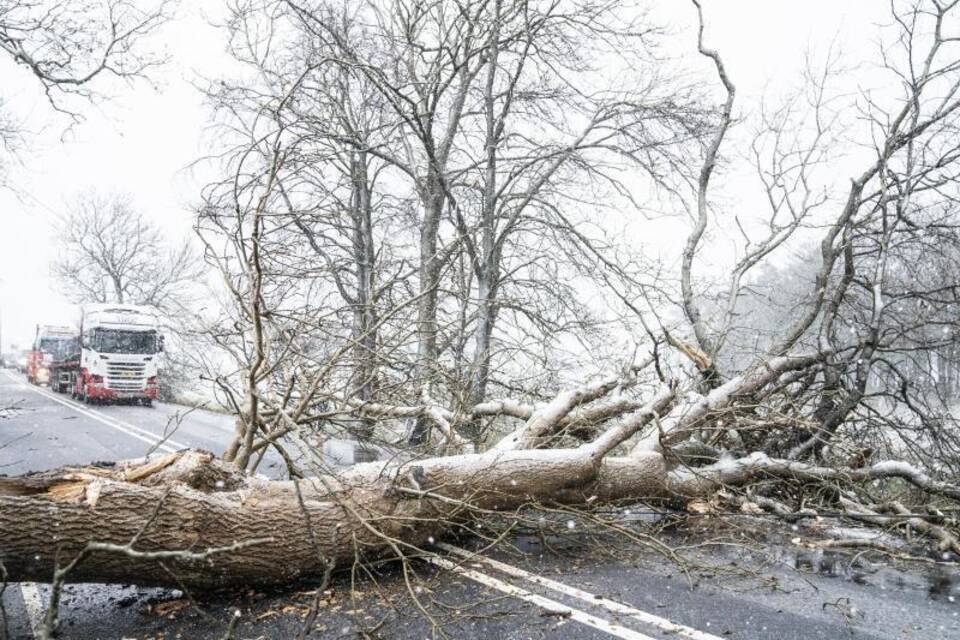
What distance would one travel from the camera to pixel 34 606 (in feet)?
11.3

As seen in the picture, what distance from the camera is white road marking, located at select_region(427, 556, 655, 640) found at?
9.73 ft

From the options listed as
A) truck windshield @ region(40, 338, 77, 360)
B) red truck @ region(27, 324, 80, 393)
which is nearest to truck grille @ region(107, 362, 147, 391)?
red truck @ region(27, 324, 80, 393)

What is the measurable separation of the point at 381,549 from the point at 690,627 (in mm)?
1875

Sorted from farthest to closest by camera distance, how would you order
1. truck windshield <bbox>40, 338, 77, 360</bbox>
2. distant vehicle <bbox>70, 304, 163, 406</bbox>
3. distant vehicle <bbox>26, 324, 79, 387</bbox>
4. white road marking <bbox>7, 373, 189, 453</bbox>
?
1. truck windshield <bbox>40, 338, 77, 360</bbox>
2. distant vehicle <bbox>26, 324, 79, 387</bbox>
3. distant vehicle <bbox>70, 304, 163, 406</bbox>
4. white road marking <bbox>7, 373, 189, 453</bbox>

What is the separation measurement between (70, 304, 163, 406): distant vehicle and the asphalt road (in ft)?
51.7

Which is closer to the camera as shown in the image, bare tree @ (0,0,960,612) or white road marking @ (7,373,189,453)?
bare tree @ (0,0,960,612)

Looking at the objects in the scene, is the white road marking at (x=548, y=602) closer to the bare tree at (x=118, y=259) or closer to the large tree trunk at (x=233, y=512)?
the large tree trunk at (x=233, y=512)

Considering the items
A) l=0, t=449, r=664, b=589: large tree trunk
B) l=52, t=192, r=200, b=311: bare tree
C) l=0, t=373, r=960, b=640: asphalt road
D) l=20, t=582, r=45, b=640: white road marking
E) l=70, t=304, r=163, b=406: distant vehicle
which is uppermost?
l=52, t=192, r=200, b=311: bare tree

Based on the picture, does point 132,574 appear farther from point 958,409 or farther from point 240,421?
point 958,409

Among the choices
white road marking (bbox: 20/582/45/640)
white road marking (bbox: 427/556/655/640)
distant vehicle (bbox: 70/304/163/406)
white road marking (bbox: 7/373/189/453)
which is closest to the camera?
white road marking (bbox: 427/556/655/640)

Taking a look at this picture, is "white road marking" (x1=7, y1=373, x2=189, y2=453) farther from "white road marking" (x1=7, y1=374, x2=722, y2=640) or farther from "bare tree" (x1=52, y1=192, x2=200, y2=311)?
"bare tree" (x1=52, y1=192, x2=200, y2=311)

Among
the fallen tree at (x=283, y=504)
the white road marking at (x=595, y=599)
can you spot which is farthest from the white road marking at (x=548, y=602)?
the fallen tree at (x=283, y=504)

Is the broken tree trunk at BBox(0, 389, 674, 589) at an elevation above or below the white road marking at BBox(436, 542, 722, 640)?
above

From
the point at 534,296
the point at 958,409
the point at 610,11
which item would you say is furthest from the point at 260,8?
the point at 958,409
